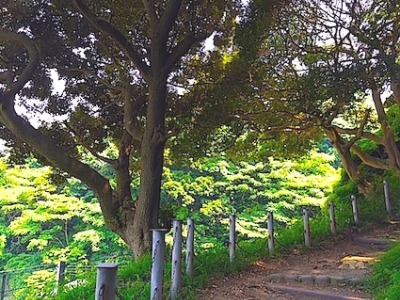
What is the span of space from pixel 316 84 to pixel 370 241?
3137 millimetres

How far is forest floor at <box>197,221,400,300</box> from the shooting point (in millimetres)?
4371

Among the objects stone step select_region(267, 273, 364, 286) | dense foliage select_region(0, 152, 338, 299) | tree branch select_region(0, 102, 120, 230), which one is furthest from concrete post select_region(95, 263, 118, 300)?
dense foliage select_region(0, 152, 338, 299)

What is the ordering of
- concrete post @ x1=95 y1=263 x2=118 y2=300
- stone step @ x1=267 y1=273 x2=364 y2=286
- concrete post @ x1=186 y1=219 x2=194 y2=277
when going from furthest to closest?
stone step @ x1=267 y1=273 x2=364 y2=286, concrete post @ x1=186 y1=219 x2=194 y2=277, concrete post @ x1=95 y1=263 x2=118 y2=300

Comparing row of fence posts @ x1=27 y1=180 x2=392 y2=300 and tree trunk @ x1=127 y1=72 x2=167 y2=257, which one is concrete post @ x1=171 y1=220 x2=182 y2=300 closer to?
row of fence posts @ x1=27 y1=180 x2=392 y2=300

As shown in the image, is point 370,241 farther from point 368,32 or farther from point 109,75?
point 109,75

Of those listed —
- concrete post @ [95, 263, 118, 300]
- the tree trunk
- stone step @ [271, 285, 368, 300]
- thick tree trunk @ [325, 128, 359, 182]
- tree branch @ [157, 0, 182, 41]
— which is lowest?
stone step @ [271, 285, 368, 300]

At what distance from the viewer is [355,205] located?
8.05m

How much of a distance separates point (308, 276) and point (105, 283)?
10.4 feet

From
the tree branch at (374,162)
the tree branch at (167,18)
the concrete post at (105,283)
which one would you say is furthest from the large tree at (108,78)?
the tree branch at (374,162)

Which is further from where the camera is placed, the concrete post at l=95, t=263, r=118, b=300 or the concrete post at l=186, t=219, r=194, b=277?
the concrete post at l=186, t=219, r=194, b=277

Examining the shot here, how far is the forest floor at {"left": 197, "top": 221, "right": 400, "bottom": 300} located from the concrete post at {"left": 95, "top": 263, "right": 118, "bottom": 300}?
6.25 ft

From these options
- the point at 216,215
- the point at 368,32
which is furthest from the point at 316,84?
the point at 216,215

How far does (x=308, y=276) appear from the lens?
4.88 metres

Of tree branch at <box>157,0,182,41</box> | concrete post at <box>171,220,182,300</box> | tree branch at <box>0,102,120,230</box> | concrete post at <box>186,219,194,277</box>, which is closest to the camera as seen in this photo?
concrete post at <box>171,220,182,300</box>
